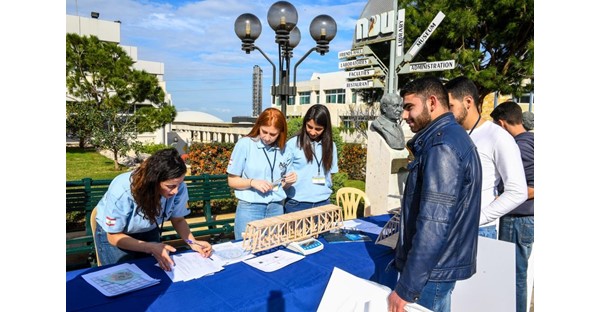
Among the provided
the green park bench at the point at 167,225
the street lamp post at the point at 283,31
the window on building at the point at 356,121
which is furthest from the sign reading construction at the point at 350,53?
the window on building at the point at 356,121

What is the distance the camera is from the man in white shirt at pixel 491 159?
2217mm

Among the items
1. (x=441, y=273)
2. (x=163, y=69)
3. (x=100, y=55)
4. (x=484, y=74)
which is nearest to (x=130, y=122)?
(x=100, y=55)

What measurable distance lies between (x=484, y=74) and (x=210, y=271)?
11.5 meters

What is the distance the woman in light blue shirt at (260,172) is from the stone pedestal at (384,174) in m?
1.84

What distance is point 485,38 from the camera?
39.2ft

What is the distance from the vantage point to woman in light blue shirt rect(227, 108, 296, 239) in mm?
2795

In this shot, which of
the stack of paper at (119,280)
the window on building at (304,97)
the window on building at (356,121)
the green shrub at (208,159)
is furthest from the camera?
the window on building at (304,97)

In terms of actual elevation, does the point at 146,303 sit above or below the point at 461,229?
below

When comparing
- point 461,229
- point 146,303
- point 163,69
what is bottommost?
point 146,303

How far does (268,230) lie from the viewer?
91.1 inches

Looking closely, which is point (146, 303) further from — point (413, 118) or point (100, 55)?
point (100, 55)

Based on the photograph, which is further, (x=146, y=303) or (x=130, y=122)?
(x=130, y=122)

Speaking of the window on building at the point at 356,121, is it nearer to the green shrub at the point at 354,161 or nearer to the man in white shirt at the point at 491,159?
the green shrub at the point at 354,161

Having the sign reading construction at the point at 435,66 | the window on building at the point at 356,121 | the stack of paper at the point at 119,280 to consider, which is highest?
the window on building at the point at 356,121
